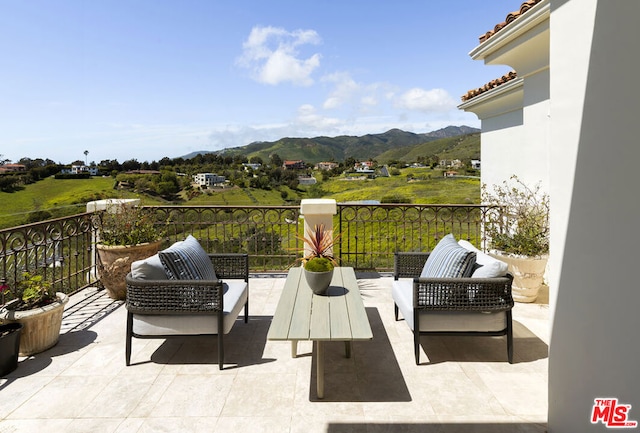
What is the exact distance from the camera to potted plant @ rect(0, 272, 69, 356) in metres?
3.02

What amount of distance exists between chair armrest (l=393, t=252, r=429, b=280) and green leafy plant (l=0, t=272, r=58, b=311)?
3472mm

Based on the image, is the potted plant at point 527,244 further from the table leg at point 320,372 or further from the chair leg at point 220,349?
the chair leg at point 220,349

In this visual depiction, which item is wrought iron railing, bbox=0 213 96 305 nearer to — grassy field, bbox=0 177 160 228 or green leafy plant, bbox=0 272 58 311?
green leafy plant, bbox=0 272 58 311

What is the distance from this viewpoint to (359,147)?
40.1 m

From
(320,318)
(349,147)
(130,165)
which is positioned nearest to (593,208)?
(320,318)

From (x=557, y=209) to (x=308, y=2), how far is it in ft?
28.3

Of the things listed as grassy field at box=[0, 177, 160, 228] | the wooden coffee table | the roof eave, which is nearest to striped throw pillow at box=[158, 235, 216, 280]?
the wooden coffee table

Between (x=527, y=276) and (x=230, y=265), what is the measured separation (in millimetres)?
3686

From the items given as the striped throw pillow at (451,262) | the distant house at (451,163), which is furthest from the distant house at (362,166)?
the striped throw pillow at (451,262)

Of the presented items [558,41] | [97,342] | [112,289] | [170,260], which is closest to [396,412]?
[170,260]

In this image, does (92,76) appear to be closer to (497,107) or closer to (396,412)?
(497,107)

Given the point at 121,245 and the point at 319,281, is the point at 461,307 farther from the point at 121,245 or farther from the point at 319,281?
the point at 121,245

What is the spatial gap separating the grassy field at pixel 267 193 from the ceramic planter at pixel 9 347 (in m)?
13.4

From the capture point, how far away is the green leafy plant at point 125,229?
4543 mm
